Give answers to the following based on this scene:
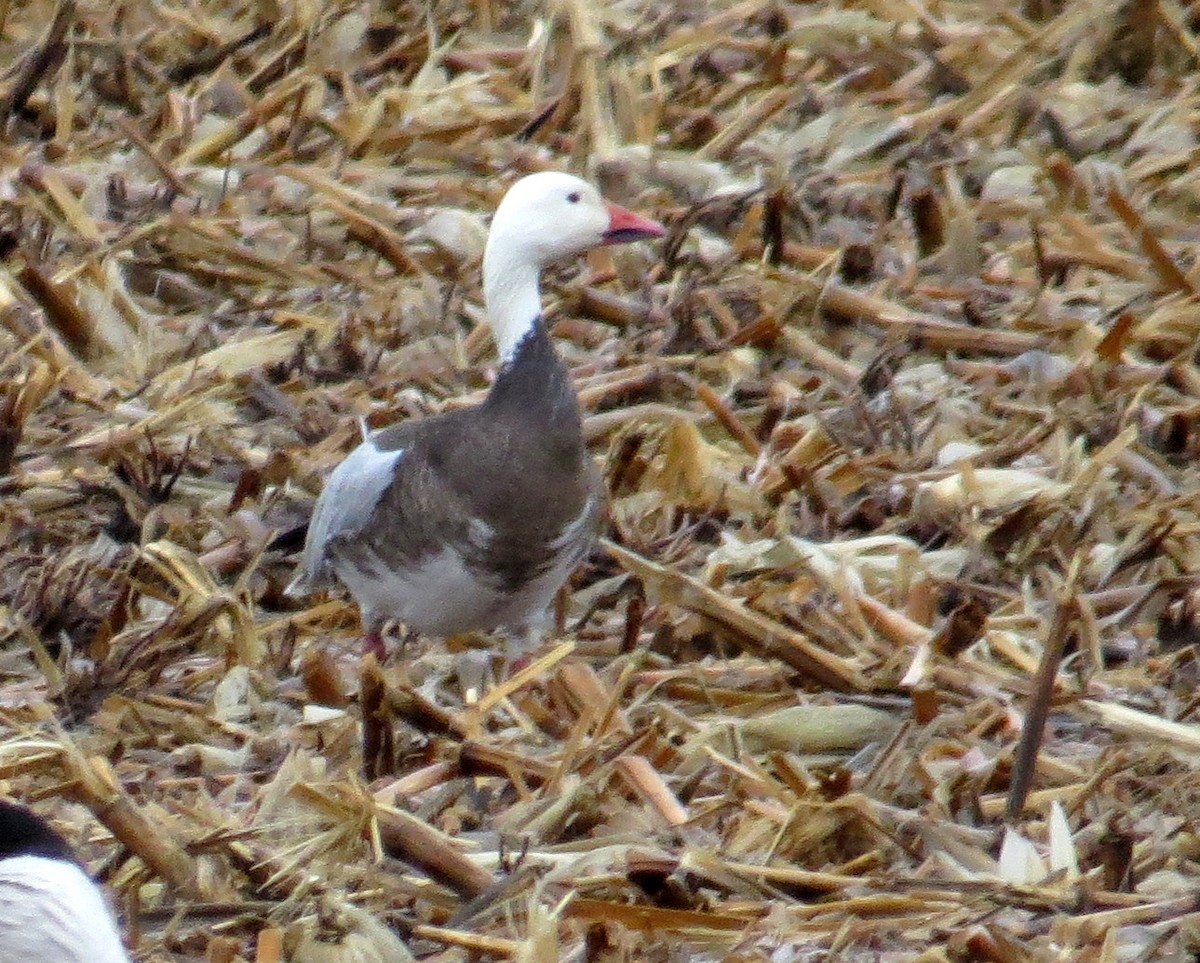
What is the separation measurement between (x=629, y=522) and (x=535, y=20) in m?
3.25

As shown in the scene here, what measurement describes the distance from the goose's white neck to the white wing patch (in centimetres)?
35

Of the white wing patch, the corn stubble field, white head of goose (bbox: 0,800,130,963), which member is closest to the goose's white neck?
the white wing patch

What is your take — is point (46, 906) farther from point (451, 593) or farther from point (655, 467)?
point (655, 467)

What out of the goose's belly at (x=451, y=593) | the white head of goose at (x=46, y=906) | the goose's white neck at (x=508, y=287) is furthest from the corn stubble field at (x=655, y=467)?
the white head of goose at (x=46, y=906)

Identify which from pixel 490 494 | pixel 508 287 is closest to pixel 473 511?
pixel 490 494

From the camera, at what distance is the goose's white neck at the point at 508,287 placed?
529 centimetres

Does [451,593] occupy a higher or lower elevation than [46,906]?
lower

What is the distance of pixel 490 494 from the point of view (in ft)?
16.4

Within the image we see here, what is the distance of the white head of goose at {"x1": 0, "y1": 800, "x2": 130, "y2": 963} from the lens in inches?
102

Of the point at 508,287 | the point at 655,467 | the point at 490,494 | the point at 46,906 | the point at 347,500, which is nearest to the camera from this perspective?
the point at 46,906

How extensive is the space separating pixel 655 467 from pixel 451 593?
2.70 ft

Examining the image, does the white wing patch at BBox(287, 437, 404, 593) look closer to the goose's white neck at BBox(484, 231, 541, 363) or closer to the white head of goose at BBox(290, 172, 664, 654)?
the white head of goose at BBox(290, 172, 664, 654)

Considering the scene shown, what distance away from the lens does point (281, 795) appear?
396 cm

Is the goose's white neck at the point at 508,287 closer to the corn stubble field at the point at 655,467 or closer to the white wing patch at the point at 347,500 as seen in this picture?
the white wing patch at the point at 347,500
